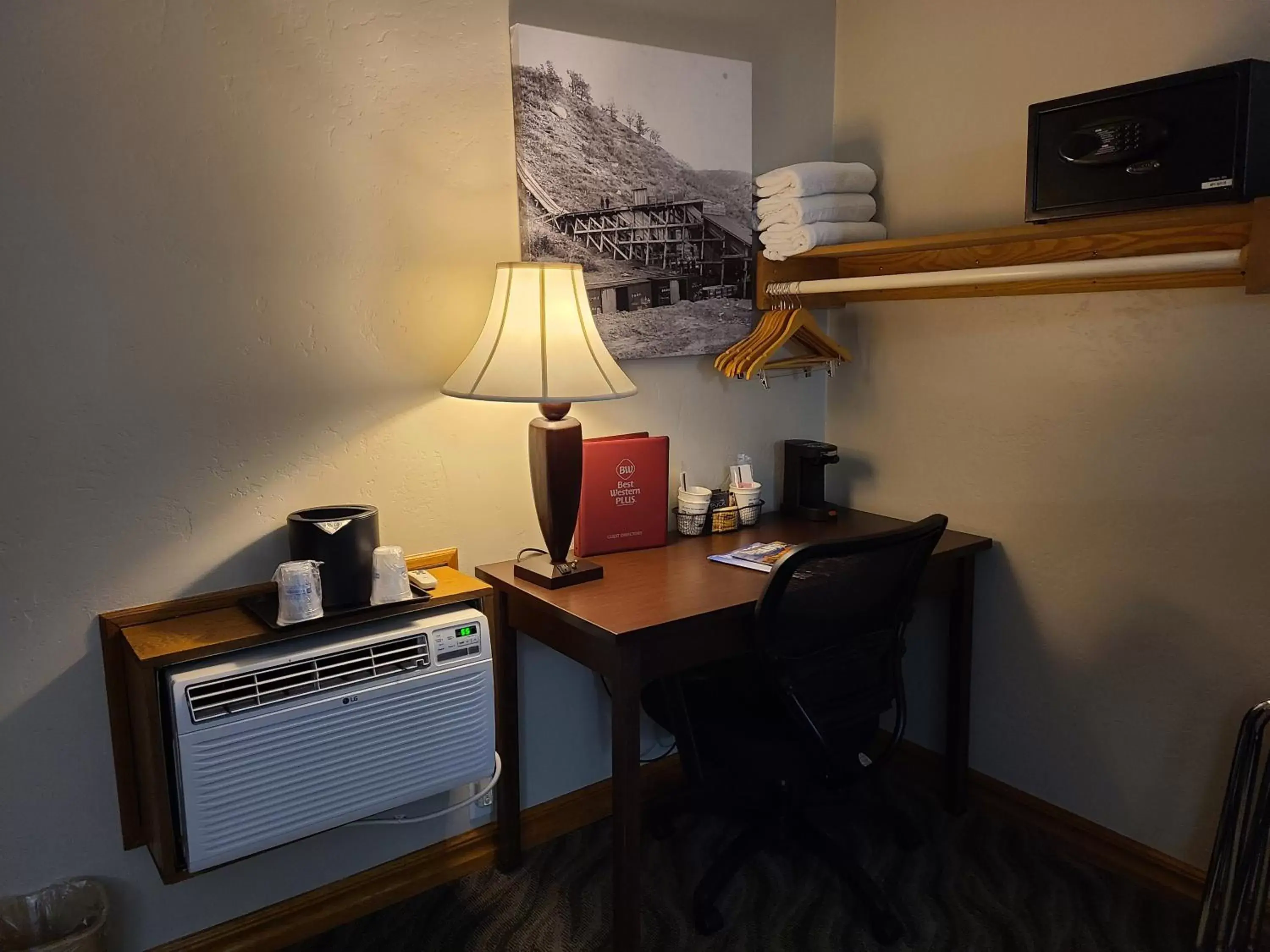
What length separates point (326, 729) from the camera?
1701 mm

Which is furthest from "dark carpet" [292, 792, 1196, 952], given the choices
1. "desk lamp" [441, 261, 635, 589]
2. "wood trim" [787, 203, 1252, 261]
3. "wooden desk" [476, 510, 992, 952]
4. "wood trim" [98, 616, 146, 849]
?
"wood trim" [787, 203, 1252, 261]

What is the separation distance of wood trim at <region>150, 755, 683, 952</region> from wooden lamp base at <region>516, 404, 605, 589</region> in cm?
70

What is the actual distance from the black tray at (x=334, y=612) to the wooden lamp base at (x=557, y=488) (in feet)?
0.96

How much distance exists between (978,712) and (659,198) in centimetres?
158

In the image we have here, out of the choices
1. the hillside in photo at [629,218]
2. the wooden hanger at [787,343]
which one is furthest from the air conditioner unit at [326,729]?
the wooden hanger at [787,343]

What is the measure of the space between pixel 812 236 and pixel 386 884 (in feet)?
6.06

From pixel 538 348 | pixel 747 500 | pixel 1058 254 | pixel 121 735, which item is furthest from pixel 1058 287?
pixel 121 735

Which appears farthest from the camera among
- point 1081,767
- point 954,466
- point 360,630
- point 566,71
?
point 954,466

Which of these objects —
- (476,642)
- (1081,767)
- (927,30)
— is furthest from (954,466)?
(476,642)

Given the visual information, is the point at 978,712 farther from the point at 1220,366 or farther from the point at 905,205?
the point at 905,205

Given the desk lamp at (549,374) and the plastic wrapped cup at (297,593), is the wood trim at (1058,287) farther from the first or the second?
the plastic wrapped cup at (297,593)

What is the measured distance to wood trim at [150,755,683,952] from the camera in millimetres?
1913

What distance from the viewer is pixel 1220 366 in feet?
6.27

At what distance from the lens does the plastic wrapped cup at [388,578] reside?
1.79 m
